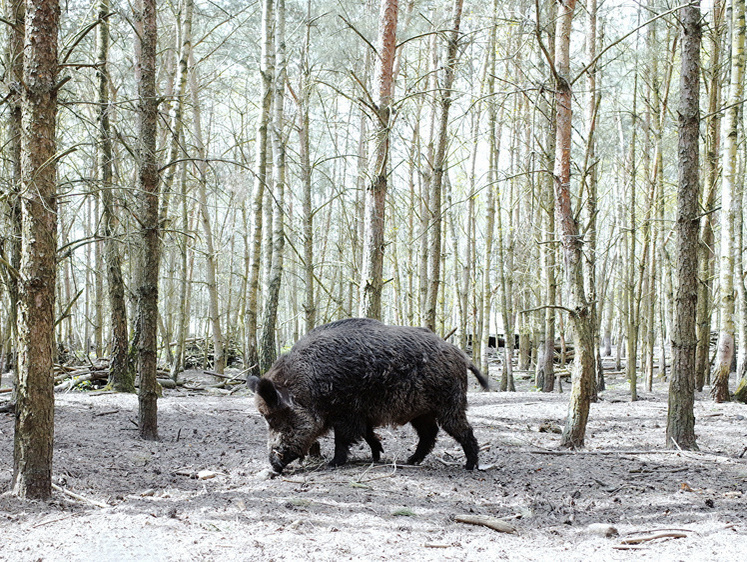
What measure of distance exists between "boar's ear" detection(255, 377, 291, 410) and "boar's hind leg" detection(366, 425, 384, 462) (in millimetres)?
872

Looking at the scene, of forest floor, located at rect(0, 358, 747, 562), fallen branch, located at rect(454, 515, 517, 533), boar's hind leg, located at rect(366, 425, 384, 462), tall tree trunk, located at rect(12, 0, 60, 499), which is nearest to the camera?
forest floor, located at rect(0, 358, 747, 562)

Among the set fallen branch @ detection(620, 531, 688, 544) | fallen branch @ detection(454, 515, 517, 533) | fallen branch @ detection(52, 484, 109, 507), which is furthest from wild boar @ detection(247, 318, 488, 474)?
A: fallen branch @ detection(620, 531, 688, 544)

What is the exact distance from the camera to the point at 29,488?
461 centimetres

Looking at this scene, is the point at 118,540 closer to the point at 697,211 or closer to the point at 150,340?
the point at 150,340

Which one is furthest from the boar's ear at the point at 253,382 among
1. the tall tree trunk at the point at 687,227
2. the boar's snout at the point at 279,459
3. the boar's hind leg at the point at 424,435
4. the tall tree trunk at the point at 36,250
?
the tall tree trunk at the point at 687,227

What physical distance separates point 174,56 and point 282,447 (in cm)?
1482

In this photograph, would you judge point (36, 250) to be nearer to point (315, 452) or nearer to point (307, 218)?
point (315, 452)

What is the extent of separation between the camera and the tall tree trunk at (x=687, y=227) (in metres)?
6.38

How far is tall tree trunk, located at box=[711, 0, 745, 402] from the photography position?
386 inches

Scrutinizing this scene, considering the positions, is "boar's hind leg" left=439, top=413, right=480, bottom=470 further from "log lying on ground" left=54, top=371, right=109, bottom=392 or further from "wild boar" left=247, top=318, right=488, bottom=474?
"log lying on ground" left=54, top=371, right=109, bottom=392

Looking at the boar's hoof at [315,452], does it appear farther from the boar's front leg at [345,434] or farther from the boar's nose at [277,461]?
the boar's nose at [277,461]

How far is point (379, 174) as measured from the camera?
736 cm

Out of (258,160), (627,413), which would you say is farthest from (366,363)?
(258,160)

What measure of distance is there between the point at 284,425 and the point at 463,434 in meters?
1.77
